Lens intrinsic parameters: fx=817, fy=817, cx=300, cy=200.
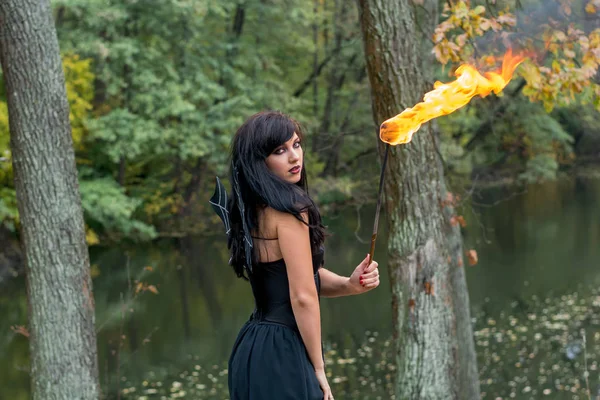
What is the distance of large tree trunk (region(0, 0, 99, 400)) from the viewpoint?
15.0 feet

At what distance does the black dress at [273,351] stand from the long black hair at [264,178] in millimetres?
91

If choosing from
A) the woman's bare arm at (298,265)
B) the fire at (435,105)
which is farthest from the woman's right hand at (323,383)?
the fire at (435,105)

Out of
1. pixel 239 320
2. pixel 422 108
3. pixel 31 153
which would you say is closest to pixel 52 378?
pixel 31 153

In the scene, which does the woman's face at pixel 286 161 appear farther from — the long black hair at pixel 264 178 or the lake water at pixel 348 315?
the lake water at pixel 348 315

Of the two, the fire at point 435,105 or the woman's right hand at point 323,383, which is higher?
the fire at point 435,105

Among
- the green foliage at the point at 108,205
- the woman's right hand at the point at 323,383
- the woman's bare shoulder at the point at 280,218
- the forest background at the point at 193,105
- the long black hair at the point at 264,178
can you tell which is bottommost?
the woman's right hand at the point at 323,383

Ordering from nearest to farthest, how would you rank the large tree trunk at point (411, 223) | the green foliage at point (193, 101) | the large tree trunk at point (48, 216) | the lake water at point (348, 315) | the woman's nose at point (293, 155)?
the woman's nose at point (293, 155)
the large tree trunk at point (48, 216)
the large tree trunk at point (411, 223)
the lake water at point (348, 315)
the green foliage at point (193, 101)

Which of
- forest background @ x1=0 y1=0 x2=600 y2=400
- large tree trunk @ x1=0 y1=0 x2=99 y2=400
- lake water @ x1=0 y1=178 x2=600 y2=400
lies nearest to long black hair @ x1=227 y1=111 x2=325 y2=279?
large tree trunk @ x1=0 y1=0 x2=99 y2=400

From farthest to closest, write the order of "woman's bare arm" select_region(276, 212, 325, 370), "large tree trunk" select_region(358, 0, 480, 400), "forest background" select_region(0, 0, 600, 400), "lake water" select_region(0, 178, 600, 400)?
1. "forest background" select_region(0, 0, 600, 400)
2. "lake water" select_region(0, 178, 600, 400)
3. "large tree trunk" select_region(358, 0, 480, 400)
4. "woman's bare arm" select_region(276, 212, 325, 370)

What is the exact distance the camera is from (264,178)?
2.71 meters

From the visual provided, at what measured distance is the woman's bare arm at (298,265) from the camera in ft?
8.68

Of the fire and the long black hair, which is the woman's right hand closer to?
the long black hair

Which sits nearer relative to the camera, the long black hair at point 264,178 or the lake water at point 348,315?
the long black hair at point 264,178

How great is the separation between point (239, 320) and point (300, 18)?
1104 centimetres
